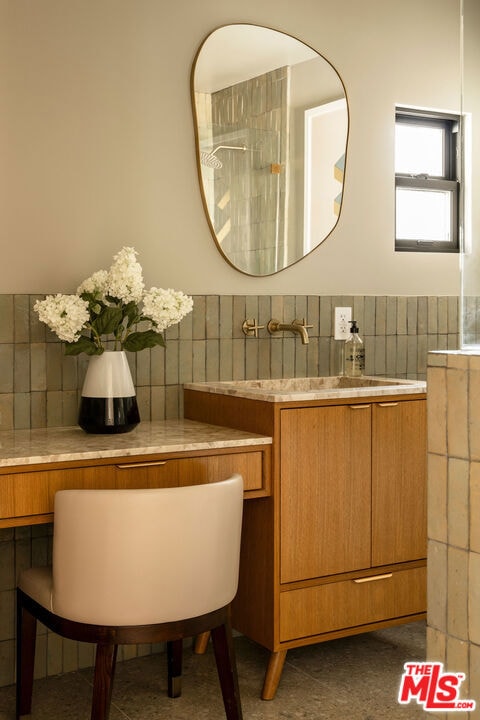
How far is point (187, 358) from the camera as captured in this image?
3.11 metres

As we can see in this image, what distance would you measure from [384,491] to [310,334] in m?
0.75

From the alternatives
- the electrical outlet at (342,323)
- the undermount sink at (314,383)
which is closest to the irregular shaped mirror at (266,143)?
the electrical outlet at (342,323)

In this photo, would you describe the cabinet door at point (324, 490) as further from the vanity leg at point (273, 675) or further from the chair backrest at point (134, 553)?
the chair backrest at point (134, 553)

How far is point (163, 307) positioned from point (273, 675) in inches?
46.3

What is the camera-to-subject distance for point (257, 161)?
321cm

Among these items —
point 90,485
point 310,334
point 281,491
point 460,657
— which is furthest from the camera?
point 310,334

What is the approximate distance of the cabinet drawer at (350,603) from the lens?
2.73 meters

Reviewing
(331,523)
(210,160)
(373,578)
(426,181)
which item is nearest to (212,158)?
(210,160)

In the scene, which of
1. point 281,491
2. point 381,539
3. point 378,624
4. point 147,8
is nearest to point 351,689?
point 378,624

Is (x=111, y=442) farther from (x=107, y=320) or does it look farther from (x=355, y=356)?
(x=355, y=356)

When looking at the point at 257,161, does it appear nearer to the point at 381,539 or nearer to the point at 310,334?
the point at 310,334

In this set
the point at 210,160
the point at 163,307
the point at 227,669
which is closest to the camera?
the point at 227,669

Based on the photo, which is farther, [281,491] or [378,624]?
[378,624]

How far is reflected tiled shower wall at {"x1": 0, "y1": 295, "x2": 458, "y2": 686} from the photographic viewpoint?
2.78 m
